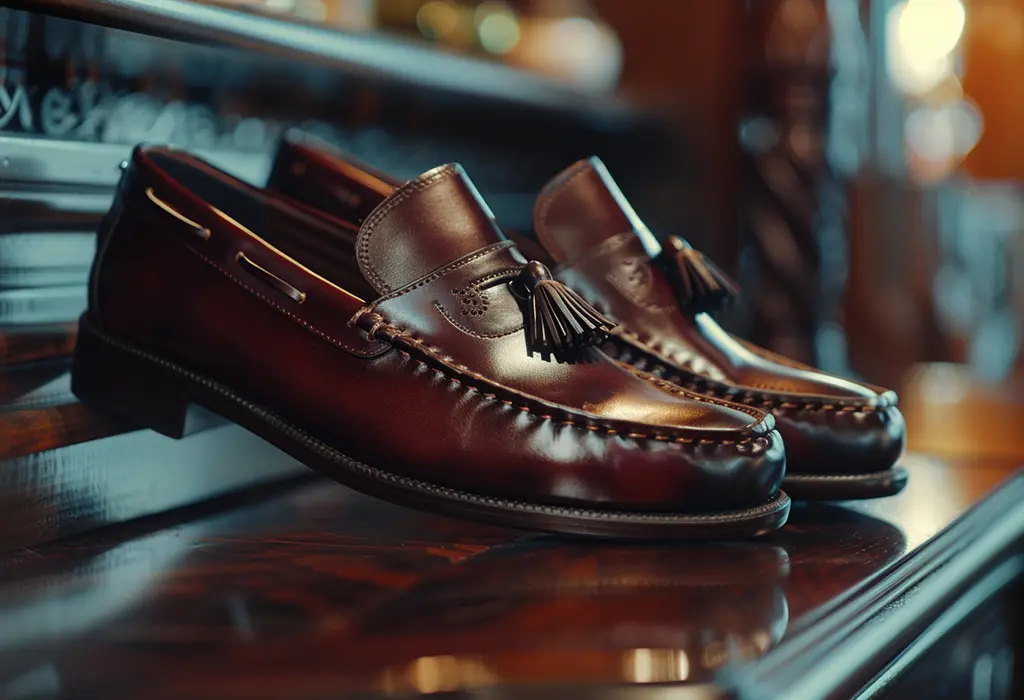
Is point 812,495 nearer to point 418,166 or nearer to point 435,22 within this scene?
point 418,166

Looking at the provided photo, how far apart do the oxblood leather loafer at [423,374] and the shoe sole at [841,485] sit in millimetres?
77

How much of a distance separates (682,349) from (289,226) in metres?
0.26

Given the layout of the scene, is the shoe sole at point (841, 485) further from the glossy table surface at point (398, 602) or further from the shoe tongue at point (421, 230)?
the shoe tongue at point (421, 230)

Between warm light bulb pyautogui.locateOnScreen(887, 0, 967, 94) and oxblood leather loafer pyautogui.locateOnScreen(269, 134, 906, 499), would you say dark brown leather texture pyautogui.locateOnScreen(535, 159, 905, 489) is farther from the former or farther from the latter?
warm light bulb pyautogui.locateOnScreen(887, 0, 967, 94)

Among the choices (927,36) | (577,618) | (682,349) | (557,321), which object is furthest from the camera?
(927,36)

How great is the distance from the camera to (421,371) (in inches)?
21.8

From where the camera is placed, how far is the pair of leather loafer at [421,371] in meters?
0.52

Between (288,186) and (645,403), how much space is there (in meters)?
0.30

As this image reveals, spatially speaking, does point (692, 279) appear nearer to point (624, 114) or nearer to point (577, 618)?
point (577, 618)

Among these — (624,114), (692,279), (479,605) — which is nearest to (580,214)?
(692,279)

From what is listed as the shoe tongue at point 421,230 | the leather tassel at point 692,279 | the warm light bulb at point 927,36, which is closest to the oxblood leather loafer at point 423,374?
the shoe tongue at point 421,230

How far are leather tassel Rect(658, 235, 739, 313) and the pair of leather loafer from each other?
56mm

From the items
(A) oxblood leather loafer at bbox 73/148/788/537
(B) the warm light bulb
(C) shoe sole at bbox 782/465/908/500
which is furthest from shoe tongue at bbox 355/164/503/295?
(B) the warm light bulb

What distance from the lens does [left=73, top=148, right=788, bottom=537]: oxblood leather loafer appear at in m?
0.52
